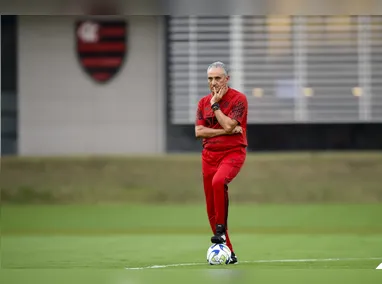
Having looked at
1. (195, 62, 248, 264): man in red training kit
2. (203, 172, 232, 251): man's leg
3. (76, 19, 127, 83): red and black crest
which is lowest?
(203, 172, 232, 251): man's leg

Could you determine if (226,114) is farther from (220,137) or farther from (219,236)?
(219,236)

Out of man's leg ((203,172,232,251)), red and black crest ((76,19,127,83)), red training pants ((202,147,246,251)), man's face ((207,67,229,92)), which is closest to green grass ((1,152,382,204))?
red and black crest ((76,19,127,83))

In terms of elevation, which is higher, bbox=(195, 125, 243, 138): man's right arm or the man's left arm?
the man's left arm

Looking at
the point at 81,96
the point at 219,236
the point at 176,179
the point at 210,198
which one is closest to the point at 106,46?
the point at 81,96

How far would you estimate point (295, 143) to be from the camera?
1677cm

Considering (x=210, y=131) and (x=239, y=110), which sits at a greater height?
(x=239, y=110)

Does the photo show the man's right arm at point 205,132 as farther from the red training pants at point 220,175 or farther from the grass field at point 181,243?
the grass field at point 181,243

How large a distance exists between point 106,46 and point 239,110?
25.2 feet

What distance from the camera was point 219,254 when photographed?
9250 millimetres

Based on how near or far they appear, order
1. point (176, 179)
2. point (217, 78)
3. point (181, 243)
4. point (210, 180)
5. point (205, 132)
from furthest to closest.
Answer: point (176, 179)
point (181, 243)
point (210, 180)
point (205, 132)
point (217, 78)

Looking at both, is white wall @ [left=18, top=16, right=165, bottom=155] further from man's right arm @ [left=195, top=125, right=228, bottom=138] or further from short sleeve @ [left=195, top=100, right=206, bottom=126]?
man's right arm @ [left=195, top=125, right=228, bottom=138]

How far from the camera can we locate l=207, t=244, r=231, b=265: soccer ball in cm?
923

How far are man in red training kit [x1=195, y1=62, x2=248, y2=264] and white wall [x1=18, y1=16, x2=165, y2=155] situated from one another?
726 cm

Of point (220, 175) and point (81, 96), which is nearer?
point (220, 175)
